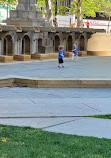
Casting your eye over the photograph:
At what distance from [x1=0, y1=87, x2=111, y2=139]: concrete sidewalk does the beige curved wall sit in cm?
2118

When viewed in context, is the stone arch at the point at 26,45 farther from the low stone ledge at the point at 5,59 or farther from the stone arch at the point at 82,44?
the stone arch at the point at 82,44

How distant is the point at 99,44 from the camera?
36.2 m

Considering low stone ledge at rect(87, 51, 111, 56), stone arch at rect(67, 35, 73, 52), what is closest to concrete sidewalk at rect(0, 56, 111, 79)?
stone arch at rect(67, 35, 73, 52)

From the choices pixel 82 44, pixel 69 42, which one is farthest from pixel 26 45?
pixel 82 44

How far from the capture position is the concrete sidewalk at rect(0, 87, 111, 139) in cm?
860

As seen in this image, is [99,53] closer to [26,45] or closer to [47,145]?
[26,45]

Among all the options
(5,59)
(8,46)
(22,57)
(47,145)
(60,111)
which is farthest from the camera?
(8,46)

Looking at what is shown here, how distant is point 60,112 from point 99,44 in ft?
86.6

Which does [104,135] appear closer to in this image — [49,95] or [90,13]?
[49,95]

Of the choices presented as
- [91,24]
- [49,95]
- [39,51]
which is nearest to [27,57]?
[39,51]

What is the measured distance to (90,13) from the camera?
2489 inches

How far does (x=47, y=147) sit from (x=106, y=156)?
968mm

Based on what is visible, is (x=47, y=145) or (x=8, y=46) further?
(x=8, y=46)

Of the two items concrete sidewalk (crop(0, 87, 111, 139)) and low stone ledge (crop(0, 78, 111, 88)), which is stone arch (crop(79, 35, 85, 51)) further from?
concrete sidewalk (crop(0, 87, 111, 139))
